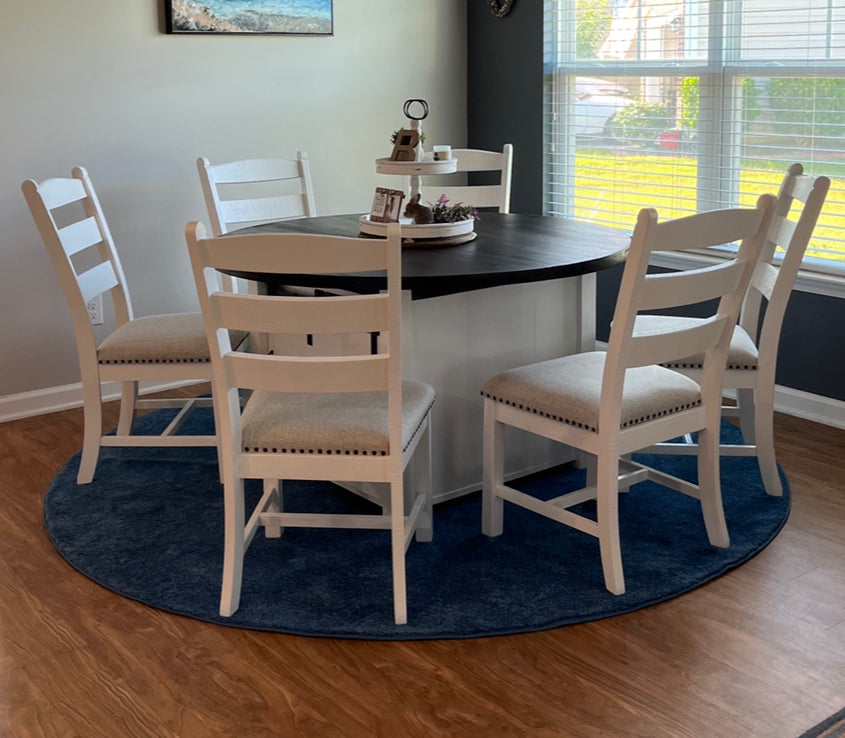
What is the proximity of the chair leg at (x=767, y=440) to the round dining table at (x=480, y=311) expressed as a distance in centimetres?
52

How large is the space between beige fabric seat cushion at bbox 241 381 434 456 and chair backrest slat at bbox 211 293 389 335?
260mm

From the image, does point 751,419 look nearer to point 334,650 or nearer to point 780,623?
point 780,623

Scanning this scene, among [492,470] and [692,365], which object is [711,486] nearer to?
[692,365]

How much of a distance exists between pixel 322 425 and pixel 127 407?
1.33 m

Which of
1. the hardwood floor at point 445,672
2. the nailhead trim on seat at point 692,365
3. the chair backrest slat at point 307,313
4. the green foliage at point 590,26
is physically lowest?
the hardwood floor at point 445,672

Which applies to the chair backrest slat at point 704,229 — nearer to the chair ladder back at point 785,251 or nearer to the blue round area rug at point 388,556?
the chair ladder back at point 785,251

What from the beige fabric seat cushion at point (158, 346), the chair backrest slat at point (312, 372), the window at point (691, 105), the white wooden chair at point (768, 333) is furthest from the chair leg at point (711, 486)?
the beige fabric seat cushion at point (158, 346)

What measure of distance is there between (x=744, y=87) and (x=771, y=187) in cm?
39

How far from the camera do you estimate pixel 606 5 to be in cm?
432

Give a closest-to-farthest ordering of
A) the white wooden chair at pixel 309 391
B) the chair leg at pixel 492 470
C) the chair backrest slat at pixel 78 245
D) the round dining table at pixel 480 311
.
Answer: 1. the white wooden chair at pixel 309 391
2. the round dining table at pixel 480 311
3. the chair leg at pixel 492 470
4. the chair backrest slat at pixel 78 245

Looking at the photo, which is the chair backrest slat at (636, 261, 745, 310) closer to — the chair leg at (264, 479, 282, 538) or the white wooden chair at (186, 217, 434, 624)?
the white wooden chair at (186, 217, 434, 624)

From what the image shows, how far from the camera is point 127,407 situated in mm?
3469

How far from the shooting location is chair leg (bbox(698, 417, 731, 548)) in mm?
2682

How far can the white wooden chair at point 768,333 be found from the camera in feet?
9.30
